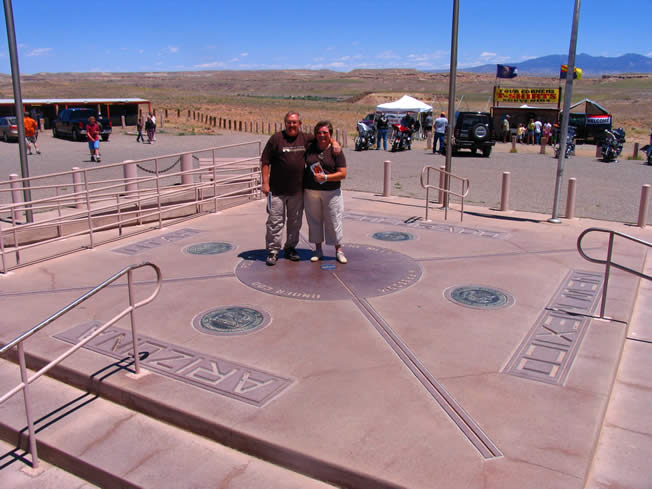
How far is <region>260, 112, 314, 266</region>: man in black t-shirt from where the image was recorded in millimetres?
7191

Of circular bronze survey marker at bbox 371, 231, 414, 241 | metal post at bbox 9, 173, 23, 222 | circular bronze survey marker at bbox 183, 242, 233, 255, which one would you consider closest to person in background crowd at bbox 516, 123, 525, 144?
circular bronze survey marker at bbox 371, 231, 414, 241

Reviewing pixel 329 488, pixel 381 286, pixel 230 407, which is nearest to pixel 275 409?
pixel 230 407

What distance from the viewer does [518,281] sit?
7.14 meters

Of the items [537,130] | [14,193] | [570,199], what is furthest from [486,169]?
[14,193]

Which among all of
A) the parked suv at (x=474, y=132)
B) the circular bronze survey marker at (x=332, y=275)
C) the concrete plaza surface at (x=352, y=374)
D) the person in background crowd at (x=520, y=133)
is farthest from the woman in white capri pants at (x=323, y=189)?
the person in background crowd at (x=520, y=133)

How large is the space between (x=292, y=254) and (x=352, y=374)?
3.21m

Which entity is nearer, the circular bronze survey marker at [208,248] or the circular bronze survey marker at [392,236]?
the circular bronze survey marker at [208,248]

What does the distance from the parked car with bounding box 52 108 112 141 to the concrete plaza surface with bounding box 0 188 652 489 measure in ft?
75.6

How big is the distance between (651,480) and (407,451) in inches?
58.6

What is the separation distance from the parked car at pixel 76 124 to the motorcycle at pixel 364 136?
12998 mm

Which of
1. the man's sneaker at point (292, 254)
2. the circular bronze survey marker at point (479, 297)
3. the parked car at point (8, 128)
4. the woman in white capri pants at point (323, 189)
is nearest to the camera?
the circular bronze survey marker at point (479, 297)

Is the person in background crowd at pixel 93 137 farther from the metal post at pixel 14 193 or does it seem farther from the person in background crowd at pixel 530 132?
the person in background crowd at pixel 530 132

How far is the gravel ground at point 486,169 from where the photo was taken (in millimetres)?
13719

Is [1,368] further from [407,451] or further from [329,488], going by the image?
[407,451]
